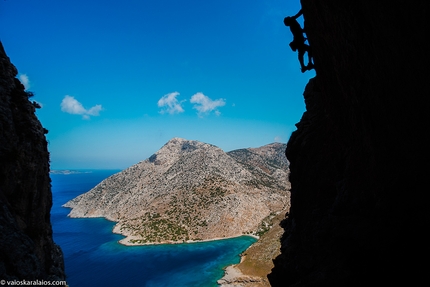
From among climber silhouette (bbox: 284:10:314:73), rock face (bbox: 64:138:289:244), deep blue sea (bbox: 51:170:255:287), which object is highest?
climber silhouette (bbox: 284:10:314:73)

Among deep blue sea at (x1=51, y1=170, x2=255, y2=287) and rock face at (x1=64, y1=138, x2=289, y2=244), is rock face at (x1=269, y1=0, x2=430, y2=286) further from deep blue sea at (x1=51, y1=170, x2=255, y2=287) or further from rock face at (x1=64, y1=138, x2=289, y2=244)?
rock face at (x1=64, y1=138, x2=289, y2=244)

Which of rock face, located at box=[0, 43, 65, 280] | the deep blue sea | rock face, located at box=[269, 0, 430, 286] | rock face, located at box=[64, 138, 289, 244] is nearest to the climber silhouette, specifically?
rock face, located at box=[269, 0, 430, 286]

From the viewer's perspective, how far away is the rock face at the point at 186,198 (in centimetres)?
9075

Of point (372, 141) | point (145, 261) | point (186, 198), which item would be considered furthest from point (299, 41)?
point (186, 198)

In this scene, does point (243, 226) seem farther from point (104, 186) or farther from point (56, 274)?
point (104, 186)

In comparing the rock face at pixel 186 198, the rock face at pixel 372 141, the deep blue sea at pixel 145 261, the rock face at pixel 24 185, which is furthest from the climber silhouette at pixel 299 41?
the rock face at pixel 186 198

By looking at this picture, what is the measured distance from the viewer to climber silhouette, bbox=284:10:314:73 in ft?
44.7

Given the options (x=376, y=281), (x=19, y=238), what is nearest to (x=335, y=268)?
(x=376, y=281)

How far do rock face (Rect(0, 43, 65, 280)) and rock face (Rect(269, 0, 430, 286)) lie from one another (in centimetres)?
1508

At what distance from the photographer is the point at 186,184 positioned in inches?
4417

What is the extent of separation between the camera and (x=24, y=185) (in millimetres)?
15617

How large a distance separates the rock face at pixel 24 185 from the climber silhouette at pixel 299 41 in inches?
687

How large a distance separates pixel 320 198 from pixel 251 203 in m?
82.4

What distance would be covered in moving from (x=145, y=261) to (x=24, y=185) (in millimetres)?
65504
